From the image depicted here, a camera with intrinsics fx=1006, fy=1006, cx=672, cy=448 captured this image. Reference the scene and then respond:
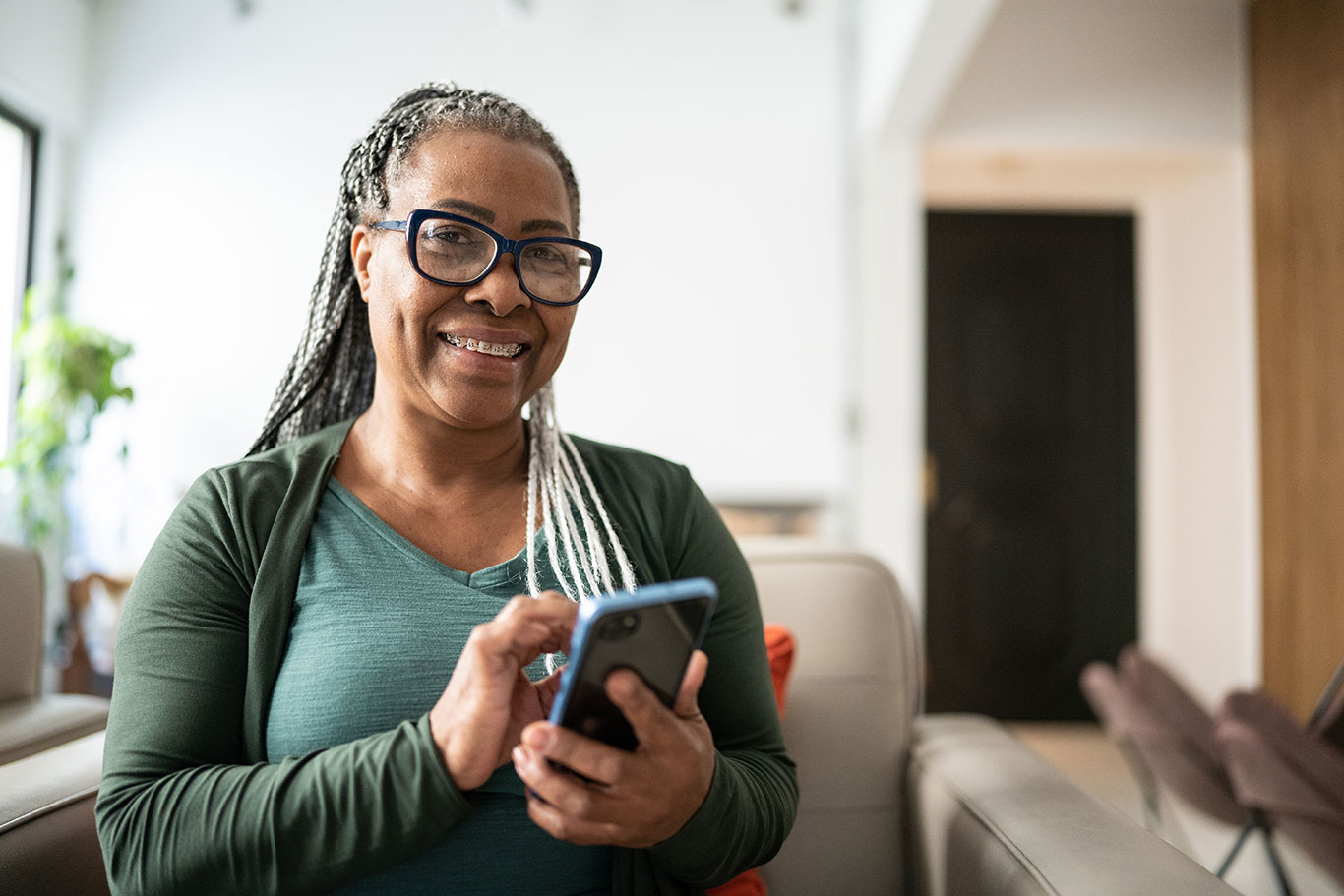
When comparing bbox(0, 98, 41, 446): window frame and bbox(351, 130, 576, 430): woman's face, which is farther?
bbox(0, 98, 41, 446): window frame

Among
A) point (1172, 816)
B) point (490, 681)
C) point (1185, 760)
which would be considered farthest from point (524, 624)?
point (1172, 816)

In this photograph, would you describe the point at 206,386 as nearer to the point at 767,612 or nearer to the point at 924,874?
the point at 767,612

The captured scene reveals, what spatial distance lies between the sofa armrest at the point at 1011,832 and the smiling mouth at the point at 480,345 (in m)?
0.67

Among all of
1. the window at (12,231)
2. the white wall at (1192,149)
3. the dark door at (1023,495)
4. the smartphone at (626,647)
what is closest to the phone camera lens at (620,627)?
the smartphone at (626,647)

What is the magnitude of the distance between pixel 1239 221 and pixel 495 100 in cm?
344

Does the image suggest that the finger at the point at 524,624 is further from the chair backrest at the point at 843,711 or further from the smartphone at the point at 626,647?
the chair backrest at the point at 843,711

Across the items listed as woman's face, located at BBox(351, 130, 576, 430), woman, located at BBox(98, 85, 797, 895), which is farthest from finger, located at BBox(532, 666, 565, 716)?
woman's face, located at BBox(351, 130, 576, 430)

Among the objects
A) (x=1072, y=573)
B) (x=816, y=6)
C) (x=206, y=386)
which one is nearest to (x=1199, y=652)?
(x=1072, y=573)

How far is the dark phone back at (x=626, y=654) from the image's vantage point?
64 centimetres

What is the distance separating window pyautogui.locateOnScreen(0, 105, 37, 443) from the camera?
3652mm

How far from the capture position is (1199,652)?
155 inches

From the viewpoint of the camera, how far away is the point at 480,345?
37.4 inches

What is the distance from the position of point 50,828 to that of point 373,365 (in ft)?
1.86

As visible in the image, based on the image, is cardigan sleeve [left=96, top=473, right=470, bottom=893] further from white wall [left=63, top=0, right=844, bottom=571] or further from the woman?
white wall [left=63, top=0, right=844, bottom=571]
